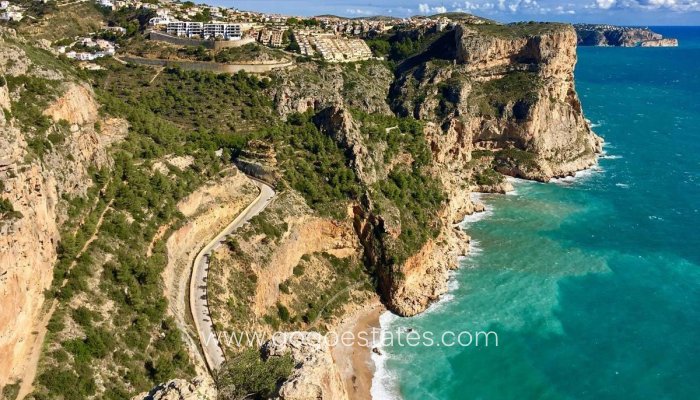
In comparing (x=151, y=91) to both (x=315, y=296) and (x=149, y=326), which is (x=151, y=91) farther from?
(x=149, y=326)

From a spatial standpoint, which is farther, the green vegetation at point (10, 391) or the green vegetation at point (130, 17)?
the green vegetation at point (130, 17)

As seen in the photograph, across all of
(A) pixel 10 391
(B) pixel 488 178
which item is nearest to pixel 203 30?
(B) pixel 488 178

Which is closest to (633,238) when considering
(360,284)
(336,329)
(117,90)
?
(360,284)

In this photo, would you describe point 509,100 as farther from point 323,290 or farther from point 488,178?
point 323,290

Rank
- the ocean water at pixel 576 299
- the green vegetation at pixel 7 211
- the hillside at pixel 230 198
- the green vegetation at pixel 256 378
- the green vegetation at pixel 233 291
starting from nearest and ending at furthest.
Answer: the green vegetation at pixel 256 378 → the green vegetation at pixel 7 211 → the hillside at pixel 230 198 → the green vegetation at pixel 233 291 → the ocean water at pixel 576 299

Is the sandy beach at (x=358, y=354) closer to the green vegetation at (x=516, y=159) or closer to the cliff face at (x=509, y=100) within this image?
the cliff face at (x=509, y=100)

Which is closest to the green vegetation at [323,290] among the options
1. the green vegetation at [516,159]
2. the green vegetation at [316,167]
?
the green vegetation at [316,167]
